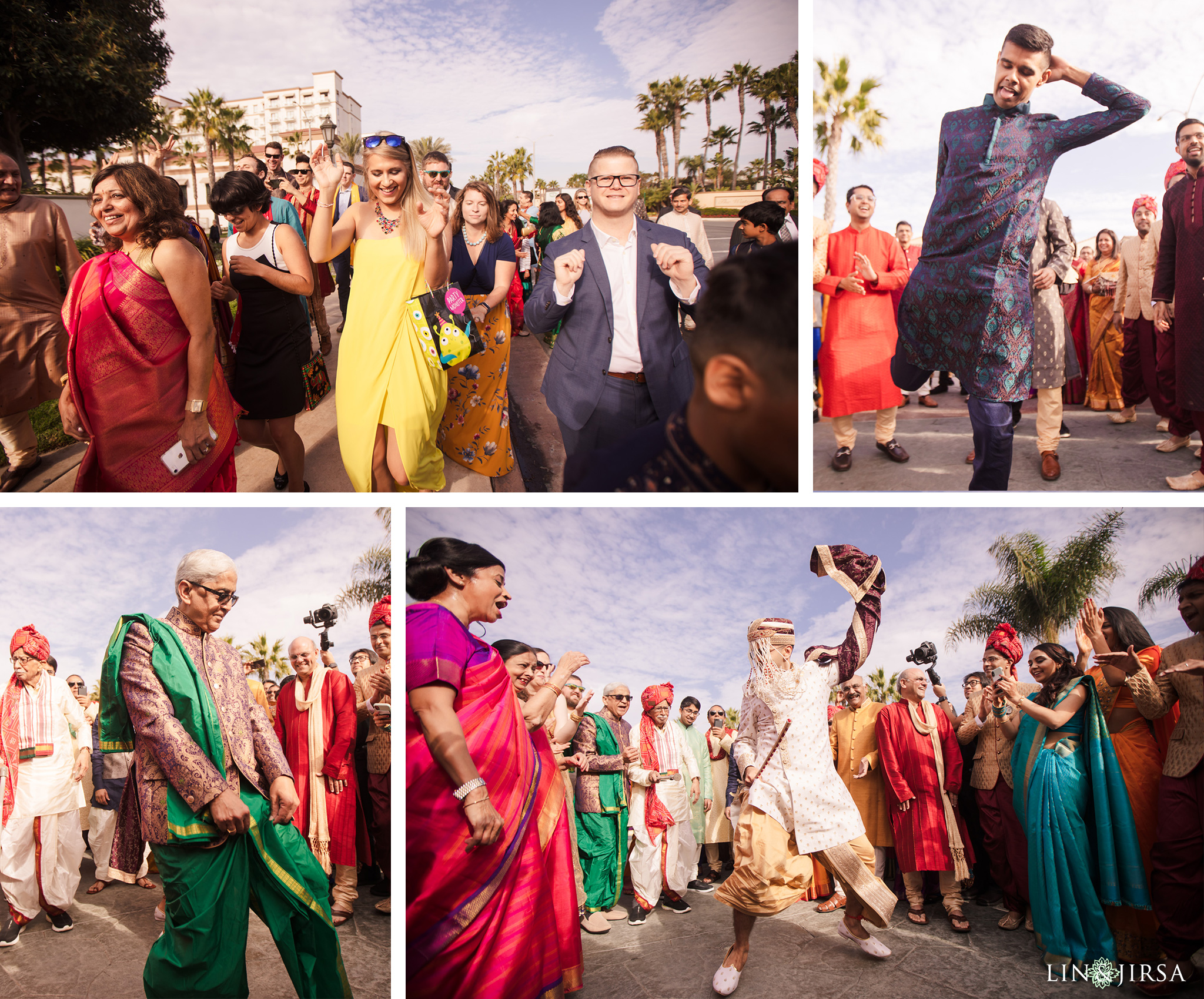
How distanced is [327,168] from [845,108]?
5.63ft

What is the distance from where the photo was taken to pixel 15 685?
268 centimetres

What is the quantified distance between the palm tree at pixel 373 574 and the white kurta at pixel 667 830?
1.02 metres

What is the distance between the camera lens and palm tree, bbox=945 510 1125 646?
2654mm

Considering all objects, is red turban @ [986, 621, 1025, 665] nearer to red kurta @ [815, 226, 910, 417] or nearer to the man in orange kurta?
the man in orange kurta

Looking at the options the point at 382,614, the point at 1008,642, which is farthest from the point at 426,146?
the point at 1008,642

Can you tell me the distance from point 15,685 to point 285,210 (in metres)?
1.90

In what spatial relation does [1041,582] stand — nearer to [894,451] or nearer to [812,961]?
[894,451]

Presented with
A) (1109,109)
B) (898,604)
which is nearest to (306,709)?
(898,604)

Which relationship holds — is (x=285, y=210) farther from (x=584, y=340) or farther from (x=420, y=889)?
(x=420, y=889)

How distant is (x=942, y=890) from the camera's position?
2.72 metres

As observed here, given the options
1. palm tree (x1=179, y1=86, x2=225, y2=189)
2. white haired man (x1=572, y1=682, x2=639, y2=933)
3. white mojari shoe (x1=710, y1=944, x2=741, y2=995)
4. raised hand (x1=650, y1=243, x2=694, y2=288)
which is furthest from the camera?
white haired man (x1=572, y1=682, x2=639, y2=933)

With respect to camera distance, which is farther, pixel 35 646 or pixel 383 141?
pixel 35 646

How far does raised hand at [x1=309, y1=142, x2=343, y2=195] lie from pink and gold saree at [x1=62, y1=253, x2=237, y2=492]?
2.14 feet

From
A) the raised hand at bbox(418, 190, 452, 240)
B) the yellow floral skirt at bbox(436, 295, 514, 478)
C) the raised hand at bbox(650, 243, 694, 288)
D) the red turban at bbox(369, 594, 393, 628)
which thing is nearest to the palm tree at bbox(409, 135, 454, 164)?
the raised hand at bbox(418, 190, 452, 240)
